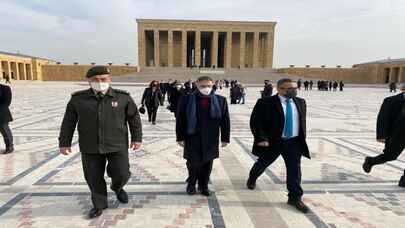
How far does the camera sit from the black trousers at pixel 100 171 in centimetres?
288

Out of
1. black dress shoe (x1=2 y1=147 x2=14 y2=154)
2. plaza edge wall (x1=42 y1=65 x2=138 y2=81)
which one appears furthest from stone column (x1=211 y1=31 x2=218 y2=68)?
black dress shoe (x1=2 y1=147 x2=14 y2=154)

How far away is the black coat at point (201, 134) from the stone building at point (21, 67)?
6054 centimetres

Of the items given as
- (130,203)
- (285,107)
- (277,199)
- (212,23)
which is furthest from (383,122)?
(212,23)

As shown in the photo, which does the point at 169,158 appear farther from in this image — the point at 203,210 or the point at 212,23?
the point at 212,23

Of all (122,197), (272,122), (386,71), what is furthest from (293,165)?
(386,71)

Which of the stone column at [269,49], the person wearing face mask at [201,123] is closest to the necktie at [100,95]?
the person wearing face mask at [201,123]

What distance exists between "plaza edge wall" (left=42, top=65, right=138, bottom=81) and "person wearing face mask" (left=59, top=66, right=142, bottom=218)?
50355 mm

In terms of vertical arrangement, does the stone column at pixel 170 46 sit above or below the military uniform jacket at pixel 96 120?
above

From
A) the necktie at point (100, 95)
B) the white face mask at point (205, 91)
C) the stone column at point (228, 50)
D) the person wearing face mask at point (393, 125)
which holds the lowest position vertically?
the person wearing face mask at point (393, 125)

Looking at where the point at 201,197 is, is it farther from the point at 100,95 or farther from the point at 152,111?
the point at 152,111

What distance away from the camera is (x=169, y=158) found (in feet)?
16.8

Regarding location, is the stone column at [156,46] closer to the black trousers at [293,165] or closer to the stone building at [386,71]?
the stone building at [386,71]

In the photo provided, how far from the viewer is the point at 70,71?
2158 inches

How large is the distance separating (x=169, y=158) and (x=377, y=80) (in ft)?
200
